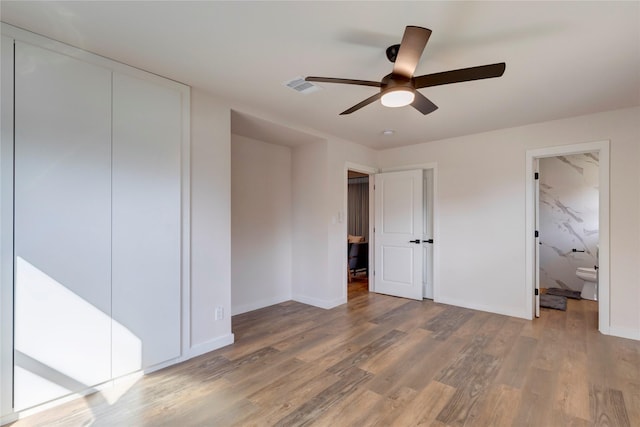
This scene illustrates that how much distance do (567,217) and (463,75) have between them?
4878 mm

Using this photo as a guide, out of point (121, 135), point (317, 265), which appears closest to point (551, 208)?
point (317, 265)

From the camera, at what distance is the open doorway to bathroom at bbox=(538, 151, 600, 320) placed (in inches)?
198

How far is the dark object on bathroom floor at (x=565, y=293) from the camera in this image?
4.85 meters

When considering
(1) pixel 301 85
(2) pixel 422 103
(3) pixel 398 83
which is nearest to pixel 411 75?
(3) pixel 398 83

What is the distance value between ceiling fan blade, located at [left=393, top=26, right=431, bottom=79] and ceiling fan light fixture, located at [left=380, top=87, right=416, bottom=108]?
0.30 ft

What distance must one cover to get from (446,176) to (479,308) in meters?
1.91

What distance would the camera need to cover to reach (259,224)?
4414 millimetres

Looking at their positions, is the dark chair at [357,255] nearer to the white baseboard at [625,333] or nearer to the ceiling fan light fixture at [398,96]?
the white baseboard at [625,333]

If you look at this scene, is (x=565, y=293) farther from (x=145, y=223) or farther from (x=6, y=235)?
(x=6, y=235)

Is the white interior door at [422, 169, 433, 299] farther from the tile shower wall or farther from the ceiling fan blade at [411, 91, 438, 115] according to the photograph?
the ceiling fan blade at [411, 91, 438, 115]

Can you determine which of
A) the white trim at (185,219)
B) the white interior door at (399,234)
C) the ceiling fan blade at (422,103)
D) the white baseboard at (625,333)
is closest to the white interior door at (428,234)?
the white interior door at (399,234)

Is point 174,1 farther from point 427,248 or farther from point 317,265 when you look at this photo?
point 427,248

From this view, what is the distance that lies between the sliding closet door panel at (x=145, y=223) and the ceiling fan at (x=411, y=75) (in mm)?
1465

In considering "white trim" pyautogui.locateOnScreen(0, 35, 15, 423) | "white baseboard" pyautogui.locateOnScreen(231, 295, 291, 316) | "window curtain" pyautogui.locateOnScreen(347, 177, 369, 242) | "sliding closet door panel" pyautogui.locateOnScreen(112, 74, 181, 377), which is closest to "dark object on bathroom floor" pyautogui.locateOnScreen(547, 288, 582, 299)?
"window curtain" pyautogui.locateOnScreen(347, 177, 369, 242)
